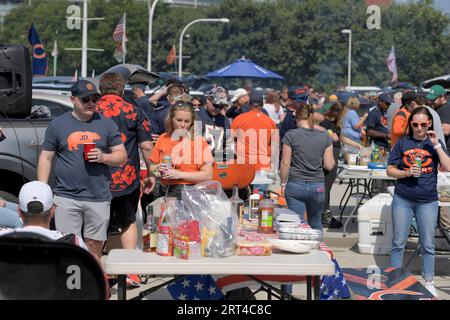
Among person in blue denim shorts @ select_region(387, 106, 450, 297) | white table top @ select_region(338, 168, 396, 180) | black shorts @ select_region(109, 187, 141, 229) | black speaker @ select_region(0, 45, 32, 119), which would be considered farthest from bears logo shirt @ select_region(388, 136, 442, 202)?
black speaker @ select_region(0, 45, 32, 119)

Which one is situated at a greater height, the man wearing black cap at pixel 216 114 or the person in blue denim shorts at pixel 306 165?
the man wearing black cap at pixel 216 114

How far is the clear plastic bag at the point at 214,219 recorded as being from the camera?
206 inches

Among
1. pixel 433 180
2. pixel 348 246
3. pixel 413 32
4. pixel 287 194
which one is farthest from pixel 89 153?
pixel 413 32

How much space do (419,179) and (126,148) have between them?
258cm

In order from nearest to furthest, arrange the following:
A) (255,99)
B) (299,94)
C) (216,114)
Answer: (299,94) < (255,99) < (216,114)

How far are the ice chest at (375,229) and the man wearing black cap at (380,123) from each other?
3.07 meters

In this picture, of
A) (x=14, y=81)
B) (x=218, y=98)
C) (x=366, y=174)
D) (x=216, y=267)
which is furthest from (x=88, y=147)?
(x=218, y=98)

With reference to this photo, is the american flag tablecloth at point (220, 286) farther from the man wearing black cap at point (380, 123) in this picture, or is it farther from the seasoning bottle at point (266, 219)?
the man wearing black cap at point (380, 123)

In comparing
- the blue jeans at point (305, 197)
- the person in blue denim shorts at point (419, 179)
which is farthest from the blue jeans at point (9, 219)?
the person in blue denim shorts at point (419, 179)

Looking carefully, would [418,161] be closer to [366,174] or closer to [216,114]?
[366,174]

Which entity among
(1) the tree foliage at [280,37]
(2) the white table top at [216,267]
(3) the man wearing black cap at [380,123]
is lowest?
(2) the white table top at [216,267]

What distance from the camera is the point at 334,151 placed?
507 inches

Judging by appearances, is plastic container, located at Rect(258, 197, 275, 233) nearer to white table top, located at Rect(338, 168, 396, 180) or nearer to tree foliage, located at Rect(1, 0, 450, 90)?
white table top, located at Rect(338, 168, 396, 180)
